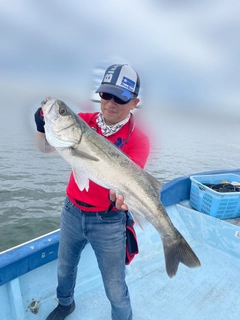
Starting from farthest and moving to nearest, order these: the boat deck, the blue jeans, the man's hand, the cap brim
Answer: the boat deck → the blue jeans → the cap brim → the man's hand

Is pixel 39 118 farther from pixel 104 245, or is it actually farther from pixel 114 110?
pixel 104 245

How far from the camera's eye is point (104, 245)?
253 cm

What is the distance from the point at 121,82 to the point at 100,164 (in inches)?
32.3

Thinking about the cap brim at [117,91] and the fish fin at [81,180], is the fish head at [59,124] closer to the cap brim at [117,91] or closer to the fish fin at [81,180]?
the fish fin at [81,180]

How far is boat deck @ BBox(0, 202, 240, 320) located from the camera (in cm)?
323

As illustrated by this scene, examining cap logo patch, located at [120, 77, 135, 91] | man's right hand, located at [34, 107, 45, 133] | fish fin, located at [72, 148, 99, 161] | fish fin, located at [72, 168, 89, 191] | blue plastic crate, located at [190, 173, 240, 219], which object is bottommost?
blue plastic crate, located at [190, 173, 240, 219]

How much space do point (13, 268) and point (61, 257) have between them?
1.79 ft

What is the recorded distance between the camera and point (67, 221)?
8.91ft

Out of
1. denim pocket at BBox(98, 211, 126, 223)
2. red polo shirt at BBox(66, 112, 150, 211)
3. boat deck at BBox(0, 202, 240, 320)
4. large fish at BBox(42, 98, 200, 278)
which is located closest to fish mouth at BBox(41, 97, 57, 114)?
large fish at BBox(42, 98, 200, 278)

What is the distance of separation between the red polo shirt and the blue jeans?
13 cm

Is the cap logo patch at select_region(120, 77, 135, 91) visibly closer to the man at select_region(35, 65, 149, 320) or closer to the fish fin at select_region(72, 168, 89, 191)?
the man at select_region(35, 65, 149, 320)

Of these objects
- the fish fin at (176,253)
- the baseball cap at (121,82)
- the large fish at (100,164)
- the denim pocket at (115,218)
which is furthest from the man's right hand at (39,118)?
the fish fin at (176,253)

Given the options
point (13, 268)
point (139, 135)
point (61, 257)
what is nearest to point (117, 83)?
point (139, 135)

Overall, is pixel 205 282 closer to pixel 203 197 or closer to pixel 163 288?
pixel 163 288
